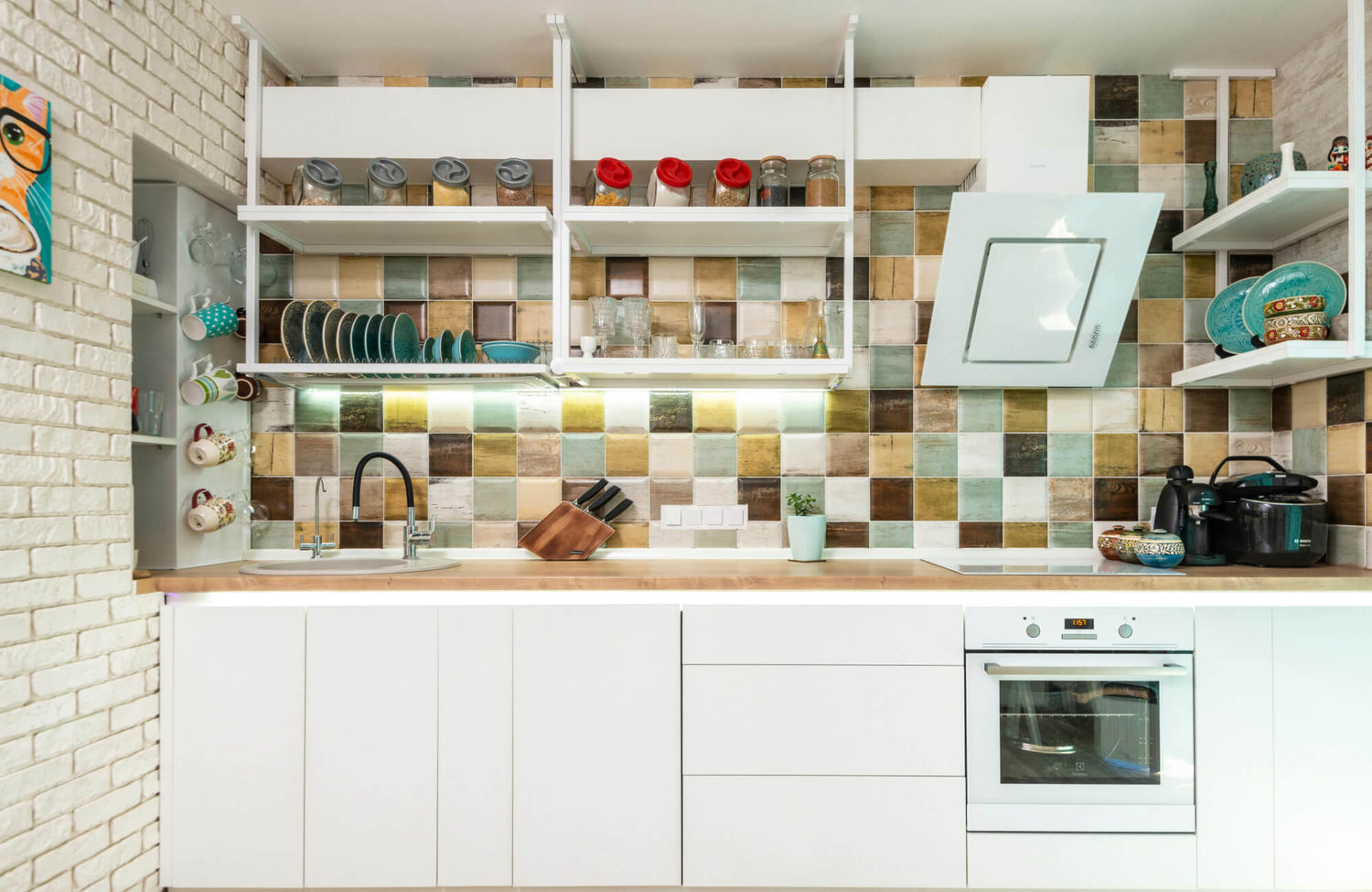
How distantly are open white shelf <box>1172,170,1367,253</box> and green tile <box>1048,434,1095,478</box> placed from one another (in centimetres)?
71

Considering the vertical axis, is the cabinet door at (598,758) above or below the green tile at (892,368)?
below

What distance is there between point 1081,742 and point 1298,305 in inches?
51.6

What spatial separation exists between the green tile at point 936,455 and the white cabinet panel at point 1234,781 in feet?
3.04

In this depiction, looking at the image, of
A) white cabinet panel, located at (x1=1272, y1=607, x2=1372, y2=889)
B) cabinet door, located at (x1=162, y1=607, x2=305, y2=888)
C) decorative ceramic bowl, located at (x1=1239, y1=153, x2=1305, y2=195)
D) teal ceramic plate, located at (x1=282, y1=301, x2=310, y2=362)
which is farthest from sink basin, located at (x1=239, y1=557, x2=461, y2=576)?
decorative ceramic bowl, located at (x1=1239, y1=153, x2=1305, y2=195)

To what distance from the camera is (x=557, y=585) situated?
2150mm

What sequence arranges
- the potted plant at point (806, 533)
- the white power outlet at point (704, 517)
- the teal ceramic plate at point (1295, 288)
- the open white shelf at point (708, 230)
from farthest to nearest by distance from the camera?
the white power outlet at point (704, 517) < the potted plant at point (806, 533) < the open white shelf at point (708, 230) < the teal ceramic plate at point (1295, 288)

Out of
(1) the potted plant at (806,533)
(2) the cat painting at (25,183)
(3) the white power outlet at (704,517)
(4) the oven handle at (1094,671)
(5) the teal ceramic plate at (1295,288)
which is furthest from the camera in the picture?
(3) the white power outlet at (704,517)

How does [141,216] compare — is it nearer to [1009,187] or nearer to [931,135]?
[931,135]

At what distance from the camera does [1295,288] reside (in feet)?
7.65

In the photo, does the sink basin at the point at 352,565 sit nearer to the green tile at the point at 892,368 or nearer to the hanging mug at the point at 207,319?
the hanging mug at the point at 207,319

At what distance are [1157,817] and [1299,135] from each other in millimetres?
2127

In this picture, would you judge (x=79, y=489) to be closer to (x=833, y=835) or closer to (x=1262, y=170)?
(x=833, y=835)

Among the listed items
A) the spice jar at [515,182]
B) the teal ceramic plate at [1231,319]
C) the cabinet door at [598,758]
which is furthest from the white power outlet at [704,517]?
the teal ceramic plate at [1231,319]

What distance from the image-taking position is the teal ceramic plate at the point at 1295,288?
2285mm
